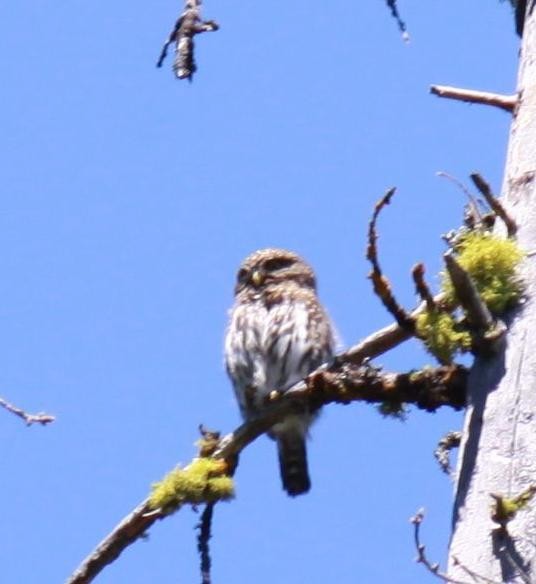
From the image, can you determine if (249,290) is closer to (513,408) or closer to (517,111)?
(517,111)

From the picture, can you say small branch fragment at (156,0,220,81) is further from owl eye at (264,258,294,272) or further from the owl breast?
owl eye at (264,258,294,272)

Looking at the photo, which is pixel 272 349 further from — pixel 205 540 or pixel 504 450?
pixel 504 450

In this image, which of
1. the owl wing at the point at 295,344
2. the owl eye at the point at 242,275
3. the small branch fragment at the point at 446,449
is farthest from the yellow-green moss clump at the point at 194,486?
the owl eye at the point at 242,275

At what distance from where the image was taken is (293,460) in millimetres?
6328

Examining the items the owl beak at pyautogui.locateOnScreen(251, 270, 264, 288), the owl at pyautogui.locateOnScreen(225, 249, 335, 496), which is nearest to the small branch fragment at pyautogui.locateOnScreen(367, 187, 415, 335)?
the owl at pyautogui.locateOnScreen(225, 249, 335, 496)

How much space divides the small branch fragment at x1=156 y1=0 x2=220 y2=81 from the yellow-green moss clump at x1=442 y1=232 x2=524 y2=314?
0.86 meters

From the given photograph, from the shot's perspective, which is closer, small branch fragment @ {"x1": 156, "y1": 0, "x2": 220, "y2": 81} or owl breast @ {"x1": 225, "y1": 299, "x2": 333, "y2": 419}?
small branch fragment @ {"x1": 156, "y1": 0, "x2": 220, "y2": 81}

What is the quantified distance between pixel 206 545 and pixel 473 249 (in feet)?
3.92

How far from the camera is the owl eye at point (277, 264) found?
6977 millimetres

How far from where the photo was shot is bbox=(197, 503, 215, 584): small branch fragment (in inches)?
165

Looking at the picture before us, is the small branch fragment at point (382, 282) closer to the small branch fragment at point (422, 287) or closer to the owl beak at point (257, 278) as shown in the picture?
the small branch fragment at point (422, 287)

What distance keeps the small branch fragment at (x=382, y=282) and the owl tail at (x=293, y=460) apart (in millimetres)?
2465

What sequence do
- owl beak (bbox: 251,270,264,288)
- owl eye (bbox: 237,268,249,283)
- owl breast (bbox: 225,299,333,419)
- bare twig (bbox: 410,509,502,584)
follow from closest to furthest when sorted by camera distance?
1. bare twig (bbox: 410,509,502,584)
2. owl breast (bbox: 225,299,333,419)
3. owl beak (bbox: 251,270,264,288)
4. owl eye (bbox: 237,268,249,283)

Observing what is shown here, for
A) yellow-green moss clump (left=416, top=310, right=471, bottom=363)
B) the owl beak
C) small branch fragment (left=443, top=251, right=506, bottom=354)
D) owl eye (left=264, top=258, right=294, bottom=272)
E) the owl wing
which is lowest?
small branch fragment (left=443, top=251, right=506, bottom=354)
